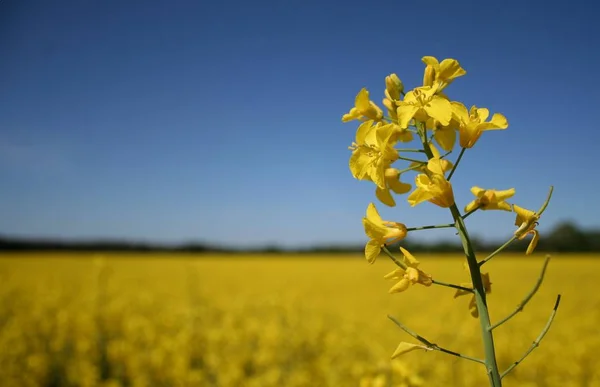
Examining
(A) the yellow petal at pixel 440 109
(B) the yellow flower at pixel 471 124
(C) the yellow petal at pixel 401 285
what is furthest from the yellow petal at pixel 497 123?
(C) the yellow petal at pixel 401 285

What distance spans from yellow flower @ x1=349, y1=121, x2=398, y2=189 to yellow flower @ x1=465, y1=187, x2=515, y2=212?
23 cm

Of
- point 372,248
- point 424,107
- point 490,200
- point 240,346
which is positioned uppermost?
point 424,107

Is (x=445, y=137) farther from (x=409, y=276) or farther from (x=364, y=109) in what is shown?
(x=409, y=276)

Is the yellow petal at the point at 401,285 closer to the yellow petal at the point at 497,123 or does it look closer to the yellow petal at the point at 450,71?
the yellow petal at the point at 497,123

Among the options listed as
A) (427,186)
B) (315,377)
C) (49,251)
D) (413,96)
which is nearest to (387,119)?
(413,96)

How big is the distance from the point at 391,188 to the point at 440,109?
248mm

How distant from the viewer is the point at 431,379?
15.3 feet

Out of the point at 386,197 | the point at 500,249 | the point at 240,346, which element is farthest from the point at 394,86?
the point at 240,346

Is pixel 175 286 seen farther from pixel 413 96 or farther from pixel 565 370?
pixel 413 96

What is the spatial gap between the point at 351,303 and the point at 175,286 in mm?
6871

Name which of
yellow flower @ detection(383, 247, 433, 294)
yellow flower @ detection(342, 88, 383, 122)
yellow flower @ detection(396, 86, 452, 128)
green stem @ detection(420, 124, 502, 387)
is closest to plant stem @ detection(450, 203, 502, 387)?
green stem @ detection(420, 124, 502, 387)

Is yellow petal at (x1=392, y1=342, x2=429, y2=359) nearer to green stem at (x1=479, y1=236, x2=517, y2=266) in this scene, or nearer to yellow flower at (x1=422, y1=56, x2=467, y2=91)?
green stem at (x1=479, y1=236, x2=517, y2=266)

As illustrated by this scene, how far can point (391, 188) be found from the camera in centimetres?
117

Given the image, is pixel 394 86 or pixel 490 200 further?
pixel 394 86
